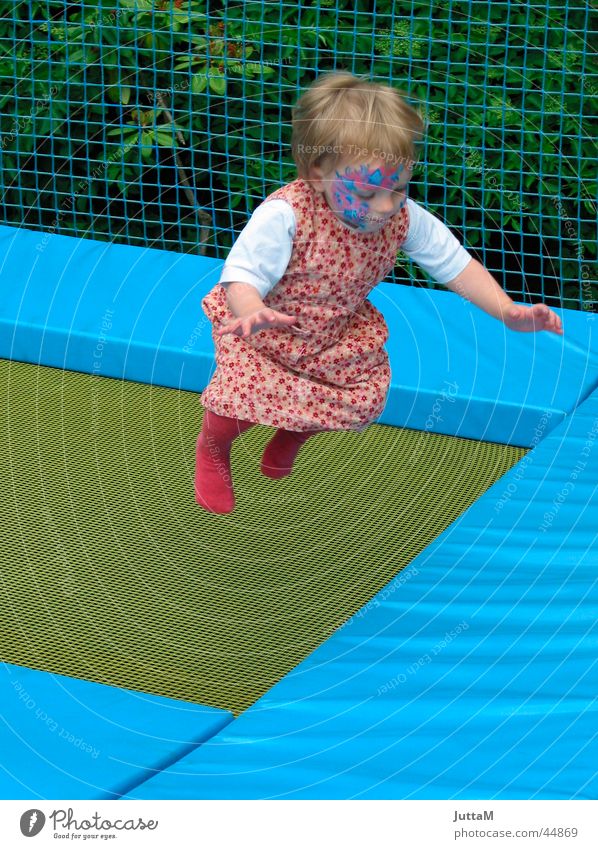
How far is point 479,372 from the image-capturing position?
10.7ft

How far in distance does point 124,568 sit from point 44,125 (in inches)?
89.0

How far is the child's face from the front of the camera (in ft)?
6.25

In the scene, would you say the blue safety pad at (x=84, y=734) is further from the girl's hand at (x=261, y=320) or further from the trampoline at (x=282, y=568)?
the girl's hand at (x=261, y=320)

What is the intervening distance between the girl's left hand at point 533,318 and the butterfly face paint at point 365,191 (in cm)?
26

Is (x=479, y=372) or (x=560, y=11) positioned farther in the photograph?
(x=560, y=11)

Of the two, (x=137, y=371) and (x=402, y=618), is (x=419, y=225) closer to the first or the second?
(x=402, y=618)

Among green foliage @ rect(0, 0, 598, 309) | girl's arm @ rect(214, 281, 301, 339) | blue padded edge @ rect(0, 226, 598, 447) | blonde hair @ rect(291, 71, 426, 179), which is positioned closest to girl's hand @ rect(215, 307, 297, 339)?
girl's arm @ rect(214, 281, 301, 339)

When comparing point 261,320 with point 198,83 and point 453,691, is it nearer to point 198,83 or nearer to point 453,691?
point 453,691

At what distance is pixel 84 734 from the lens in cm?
177

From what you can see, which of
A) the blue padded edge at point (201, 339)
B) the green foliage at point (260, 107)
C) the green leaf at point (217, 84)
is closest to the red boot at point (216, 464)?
the blue padded edge at point (201, 339)

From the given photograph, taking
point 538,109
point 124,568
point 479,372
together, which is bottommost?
point 124,568
